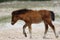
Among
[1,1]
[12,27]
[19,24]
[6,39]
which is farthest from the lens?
[1,1]

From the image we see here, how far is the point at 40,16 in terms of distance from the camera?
12383 mm

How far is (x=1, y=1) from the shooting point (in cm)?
3381

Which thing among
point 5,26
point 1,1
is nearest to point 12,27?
point 5,26

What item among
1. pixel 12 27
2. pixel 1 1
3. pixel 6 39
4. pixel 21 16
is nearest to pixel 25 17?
pixel 21 16

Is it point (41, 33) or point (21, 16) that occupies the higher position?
point (21, 16)


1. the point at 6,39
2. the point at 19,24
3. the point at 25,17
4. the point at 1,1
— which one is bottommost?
the point at 1,1

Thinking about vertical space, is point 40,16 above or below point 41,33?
above

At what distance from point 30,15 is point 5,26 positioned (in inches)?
168

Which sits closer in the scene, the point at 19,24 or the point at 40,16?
the point at 40,16

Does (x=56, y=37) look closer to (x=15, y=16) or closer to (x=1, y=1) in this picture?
(x=15, y=16)

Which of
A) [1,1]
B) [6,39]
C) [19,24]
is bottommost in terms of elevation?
[1,1]

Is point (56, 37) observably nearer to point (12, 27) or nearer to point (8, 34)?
point (8, 34)

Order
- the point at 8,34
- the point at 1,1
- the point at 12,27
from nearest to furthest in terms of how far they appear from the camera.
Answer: the point at 8,34 < the point at 12,27 < the point at 1,1

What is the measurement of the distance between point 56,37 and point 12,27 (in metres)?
4.35
